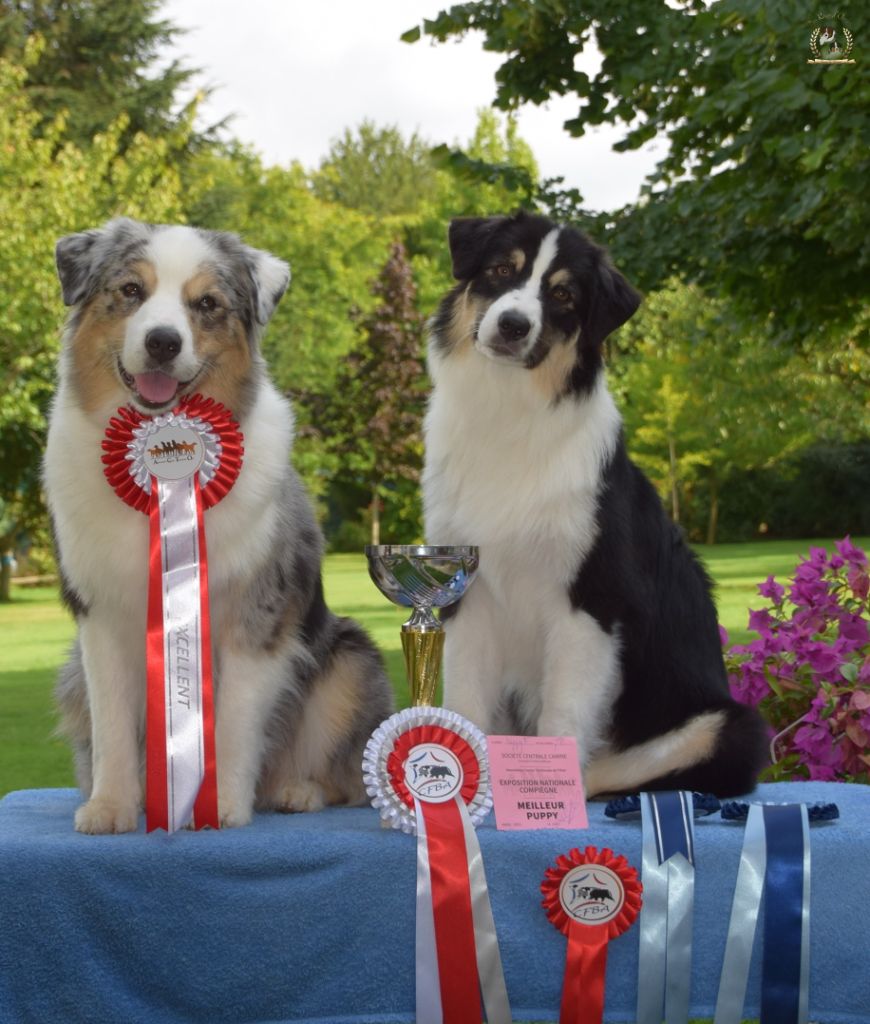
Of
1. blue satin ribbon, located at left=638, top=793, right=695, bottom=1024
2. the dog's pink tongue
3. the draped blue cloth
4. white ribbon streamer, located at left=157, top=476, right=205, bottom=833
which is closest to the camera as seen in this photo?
the draped blue cloth

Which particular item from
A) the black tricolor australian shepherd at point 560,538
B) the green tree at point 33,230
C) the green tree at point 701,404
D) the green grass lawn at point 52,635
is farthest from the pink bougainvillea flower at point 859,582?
the green tree at point 701,404

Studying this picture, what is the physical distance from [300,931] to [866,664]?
2.41 meters

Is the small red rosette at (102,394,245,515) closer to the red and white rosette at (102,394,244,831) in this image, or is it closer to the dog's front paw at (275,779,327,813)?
the red and white rosette at (102,394,244,831)

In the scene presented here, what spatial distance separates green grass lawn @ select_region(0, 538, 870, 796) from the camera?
786 cm

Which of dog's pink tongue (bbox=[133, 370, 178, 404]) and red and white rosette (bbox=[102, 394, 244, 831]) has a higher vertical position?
dog's pink tongue (bbox=[133, 370, 178, 404])

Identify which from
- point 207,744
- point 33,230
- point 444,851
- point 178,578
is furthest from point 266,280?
point 33,230

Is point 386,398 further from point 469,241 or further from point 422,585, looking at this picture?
point 422,585

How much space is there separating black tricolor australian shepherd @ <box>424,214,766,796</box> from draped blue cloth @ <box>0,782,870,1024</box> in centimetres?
59

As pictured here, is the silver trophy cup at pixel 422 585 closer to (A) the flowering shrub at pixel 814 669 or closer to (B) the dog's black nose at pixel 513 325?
(B) the dog's black nose at pixel 513 325

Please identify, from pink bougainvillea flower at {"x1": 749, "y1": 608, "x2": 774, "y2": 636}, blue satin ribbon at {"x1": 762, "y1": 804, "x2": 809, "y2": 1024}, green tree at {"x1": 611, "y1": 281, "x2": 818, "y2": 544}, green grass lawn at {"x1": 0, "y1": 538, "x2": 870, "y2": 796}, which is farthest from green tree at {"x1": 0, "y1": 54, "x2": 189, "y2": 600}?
blue satin ribbon at {"x1": 762, "y1": 804, "x2": 809, "y2": 1024}

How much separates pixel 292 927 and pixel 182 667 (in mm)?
645

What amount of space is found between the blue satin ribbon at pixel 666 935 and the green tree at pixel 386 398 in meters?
27.4

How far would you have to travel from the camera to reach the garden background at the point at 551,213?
26.6 ft

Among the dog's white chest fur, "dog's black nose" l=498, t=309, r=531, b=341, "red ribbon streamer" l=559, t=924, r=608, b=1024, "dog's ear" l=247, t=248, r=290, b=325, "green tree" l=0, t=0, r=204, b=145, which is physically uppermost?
"green tree" l=0, t=0, r=204, b=145
